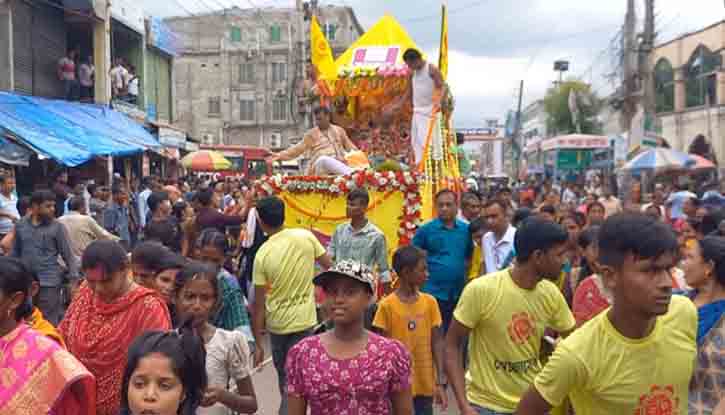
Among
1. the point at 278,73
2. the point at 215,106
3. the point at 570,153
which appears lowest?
the point at 570,153

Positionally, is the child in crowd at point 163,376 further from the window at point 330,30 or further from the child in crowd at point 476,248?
the window at point 330,30

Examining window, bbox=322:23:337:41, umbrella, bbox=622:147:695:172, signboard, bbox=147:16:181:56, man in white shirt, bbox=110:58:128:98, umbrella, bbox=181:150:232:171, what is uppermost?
window, bbox=322:23:337:41

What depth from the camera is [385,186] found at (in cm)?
917

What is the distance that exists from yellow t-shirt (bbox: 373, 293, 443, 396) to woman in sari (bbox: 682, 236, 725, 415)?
5.35 ft

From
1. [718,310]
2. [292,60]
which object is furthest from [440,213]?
[292,60]

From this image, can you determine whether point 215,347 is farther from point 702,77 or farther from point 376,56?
point 702,77

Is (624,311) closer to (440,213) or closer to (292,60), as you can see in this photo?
(440,213)

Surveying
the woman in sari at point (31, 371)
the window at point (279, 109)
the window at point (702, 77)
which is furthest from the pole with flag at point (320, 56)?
the window at point (279, 109)

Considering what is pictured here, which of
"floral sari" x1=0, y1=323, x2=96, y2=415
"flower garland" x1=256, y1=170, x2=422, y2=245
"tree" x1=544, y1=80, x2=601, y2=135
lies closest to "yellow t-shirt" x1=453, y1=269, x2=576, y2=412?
"floral sari" x1=0, y1=323, x2=96, y2=415

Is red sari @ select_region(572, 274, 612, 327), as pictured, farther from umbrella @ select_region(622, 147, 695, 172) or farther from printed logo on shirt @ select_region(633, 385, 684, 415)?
umbrella @ select_region(622, 147, 695, 172)

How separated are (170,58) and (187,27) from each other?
33.7 metres

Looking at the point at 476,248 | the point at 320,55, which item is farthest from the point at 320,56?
the point at 476,248

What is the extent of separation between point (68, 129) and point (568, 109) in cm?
4281

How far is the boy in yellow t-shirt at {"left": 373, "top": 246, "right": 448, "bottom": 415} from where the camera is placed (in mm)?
5012
